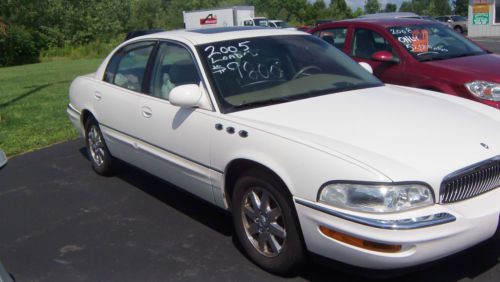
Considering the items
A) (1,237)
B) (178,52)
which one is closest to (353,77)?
(178,52)

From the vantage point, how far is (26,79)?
1730cm

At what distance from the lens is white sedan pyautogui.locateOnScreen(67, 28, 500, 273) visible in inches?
118

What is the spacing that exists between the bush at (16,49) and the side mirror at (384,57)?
90.4ft

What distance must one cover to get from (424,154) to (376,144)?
272mm

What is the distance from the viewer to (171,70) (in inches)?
188

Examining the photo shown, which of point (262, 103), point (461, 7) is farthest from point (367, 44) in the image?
point (461, 7)

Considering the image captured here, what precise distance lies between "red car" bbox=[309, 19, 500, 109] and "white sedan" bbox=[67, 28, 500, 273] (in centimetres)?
190

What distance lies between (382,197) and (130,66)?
3.22 m

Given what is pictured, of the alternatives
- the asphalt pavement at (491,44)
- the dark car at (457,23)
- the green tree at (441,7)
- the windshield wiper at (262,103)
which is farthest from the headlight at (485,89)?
the green tree at (441,7)

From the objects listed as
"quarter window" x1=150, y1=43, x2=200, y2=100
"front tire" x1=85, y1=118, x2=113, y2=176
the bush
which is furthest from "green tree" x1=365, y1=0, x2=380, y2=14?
"quarter window" x1=150, y1=43, x2=200, y2=100

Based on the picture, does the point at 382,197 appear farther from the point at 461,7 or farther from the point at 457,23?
the point at 461,7

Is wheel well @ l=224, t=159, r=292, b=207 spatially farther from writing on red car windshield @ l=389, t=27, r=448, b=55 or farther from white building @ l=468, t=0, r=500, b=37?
white building @ l=468, t=0, r=500, b=37

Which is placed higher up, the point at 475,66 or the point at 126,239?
the point at 475,66

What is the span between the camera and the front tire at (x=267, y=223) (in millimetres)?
3385
